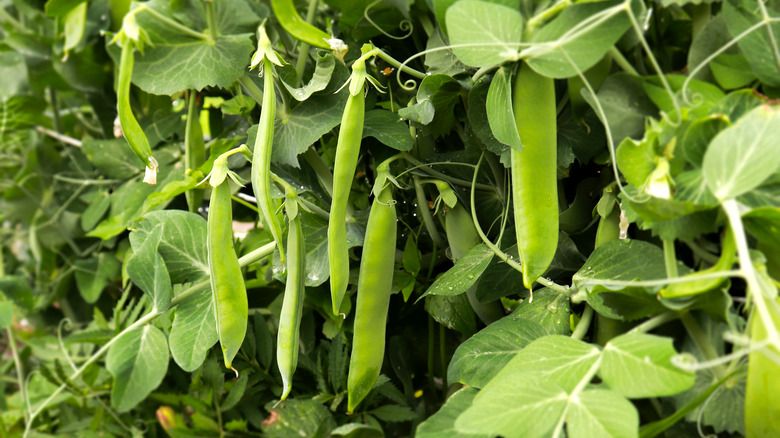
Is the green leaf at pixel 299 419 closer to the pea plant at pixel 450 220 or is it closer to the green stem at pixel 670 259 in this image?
the pea plant at pixel 450 220

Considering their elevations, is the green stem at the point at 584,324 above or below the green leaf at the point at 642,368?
below

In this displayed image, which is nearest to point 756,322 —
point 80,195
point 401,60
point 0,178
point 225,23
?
point 401,60

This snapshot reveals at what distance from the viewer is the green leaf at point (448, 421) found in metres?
0.40

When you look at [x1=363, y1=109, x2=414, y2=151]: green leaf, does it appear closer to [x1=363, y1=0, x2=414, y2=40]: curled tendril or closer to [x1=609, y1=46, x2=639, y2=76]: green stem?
[x1=363, y1=0, x2=414, y2=40]: curled tendril

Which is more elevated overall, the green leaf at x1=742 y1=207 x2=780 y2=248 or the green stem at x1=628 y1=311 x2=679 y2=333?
the green leaf at x1=742 y1=207 x2=780 y2=248

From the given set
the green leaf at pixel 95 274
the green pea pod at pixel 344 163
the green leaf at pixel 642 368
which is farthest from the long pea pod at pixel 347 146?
the green leaf at pixel 95 274

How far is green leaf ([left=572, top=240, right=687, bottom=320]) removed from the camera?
367 mm

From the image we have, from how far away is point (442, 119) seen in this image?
521mm

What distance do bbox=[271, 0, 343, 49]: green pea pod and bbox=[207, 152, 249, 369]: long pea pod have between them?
14 centimetres

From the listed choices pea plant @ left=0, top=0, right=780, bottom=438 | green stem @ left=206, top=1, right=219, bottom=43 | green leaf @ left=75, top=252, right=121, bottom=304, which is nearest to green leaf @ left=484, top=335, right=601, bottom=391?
pea plant @ left=0, top=0, right=780, bottom=438

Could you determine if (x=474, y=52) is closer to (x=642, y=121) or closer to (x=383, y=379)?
(x=642, y=121)

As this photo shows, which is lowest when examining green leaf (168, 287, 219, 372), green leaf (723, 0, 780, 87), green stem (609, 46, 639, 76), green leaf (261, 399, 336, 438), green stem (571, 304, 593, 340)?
green leaf (261, 399, 336, 438)

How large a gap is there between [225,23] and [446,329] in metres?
0.41

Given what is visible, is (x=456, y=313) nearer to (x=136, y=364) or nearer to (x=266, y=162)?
(x=266, y=162)
